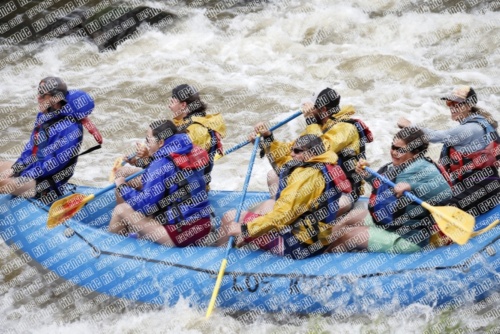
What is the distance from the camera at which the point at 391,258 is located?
4.45 meters

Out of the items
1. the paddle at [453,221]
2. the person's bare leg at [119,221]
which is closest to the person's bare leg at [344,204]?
the paddle at [453,221]

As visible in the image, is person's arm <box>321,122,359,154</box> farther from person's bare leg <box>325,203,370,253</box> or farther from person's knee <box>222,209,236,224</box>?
person's knee <box>222,209,236,224</box>

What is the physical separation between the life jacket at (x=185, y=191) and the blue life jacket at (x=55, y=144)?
40.1 inches

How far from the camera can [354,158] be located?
473cm

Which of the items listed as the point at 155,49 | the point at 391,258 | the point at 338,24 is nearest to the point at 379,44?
the point at 338,24

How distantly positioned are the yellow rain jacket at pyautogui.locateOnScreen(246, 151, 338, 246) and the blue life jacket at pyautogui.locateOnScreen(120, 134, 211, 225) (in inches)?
19.8

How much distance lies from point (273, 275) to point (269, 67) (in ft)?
20.2

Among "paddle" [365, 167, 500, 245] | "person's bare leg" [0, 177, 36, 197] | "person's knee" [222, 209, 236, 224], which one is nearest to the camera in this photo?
"paddle" [365, 167, 500, 245]

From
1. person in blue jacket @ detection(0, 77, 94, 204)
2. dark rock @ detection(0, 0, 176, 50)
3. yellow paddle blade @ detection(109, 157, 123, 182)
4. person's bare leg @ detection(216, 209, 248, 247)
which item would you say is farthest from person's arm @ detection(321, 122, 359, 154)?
dark rock @ detection(0, 0, 176, 50)

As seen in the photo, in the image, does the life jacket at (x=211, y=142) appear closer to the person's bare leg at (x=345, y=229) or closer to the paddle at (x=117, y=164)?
the paddle at (x=117, y=164)

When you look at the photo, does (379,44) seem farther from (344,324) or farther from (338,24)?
A: (344,324)

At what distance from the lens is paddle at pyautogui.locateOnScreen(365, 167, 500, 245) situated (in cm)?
414

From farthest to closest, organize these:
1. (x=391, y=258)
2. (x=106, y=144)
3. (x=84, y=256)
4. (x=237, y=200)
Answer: (x=106, y=144), (x=237, y=200), (x=84, y=256), (x=391, y=258)

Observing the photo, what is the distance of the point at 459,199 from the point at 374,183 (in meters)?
0.62
